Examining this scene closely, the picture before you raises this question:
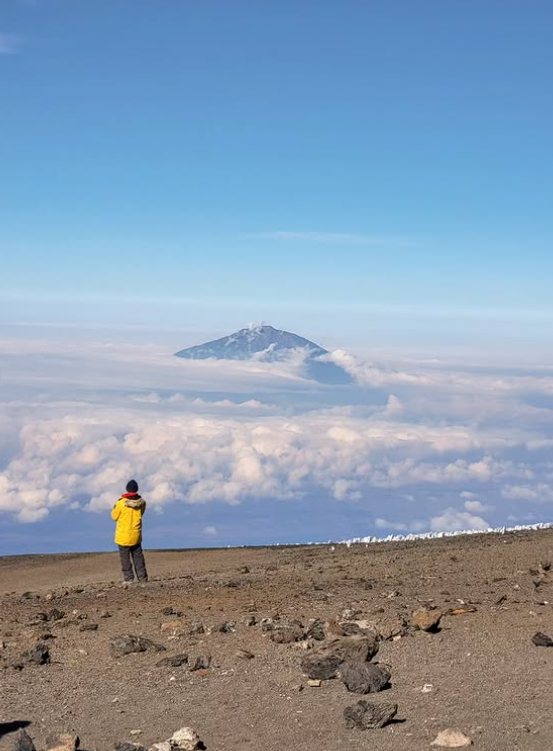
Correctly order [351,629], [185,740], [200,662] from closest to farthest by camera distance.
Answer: [185,740] < [200,662] < [351,629]

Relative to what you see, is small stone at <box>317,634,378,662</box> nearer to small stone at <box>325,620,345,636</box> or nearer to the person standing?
small stone at <box>325,620,345,636</box>

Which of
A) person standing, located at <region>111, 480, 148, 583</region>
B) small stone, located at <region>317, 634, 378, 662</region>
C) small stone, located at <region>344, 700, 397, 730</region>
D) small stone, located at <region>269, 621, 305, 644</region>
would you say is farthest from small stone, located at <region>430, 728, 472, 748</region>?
person standing, located at <region>111, 480, 148, 583</region>

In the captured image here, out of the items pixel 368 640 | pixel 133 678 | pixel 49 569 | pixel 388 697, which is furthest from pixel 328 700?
pixel 49 569

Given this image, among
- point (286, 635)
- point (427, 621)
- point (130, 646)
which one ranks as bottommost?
point (130, 646)

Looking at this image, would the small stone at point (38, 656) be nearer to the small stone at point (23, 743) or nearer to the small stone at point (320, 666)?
the small stone at point (23, 743)

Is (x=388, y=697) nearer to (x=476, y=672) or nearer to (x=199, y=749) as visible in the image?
(x=476, y=672)

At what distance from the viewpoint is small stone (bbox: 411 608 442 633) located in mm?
12359

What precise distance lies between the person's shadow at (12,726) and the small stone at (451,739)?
3925 mm

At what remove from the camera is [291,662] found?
37.4 ft

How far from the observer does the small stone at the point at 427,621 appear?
12.4 metres

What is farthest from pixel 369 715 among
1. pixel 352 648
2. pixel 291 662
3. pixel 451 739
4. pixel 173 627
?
pixel 173 627

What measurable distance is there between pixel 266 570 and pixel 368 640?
27.4ft

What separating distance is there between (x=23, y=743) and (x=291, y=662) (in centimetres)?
357

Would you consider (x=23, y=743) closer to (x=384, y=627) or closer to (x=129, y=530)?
(x=384, y=627)
